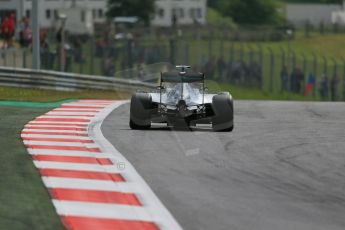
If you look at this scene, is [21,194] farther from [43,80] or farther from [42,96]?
[43,80]

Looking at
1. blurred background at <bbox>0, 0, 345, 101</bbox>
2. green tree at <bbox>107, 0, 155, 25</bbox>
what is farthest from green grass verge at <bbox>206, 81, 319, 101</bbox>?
green tree at <bbox>107, 0, 155, 25</bbox>

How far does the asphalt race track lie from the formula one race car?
0.24m

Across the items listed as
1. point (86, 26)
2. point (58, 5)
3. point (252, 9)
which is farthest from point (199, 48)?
point (252, 9)

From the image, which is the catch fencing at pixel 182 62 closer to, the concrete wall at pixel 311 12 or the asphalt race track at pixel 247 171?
the asphalt race track at pixel 247 171

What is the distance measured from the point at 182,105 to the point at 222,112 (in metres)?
0.81

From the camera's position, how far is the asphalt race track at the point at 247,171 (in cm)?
834

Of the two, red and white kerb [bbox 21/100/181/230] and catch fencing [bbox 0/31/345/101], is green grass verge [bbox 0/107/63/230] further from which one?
catch fencing [bbox 0/31/345/101]

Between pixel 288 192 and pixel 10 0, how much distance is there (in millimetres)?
67420

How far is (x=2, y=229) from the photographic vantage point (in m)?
7.45

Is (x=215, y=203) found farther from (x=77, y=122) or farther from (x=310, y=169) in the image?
(x=77, y=122)

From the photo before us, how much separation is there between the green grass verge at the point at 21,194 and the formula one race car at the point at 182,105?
2497 millimetres

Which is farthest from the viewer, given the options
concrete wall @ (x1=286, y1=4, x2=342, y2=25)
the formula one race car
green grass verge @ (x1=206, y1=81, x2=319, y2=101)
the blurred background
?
concrete wall @ (x1=286, y1=4, x2=342, y2=25)

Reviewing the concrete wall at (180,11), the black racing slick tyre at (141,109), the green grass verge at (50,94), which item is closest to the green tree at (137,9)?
the concrete wall at (180,11)

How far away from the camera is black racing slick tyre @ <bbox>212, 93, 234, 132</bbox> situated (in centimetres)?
1534
